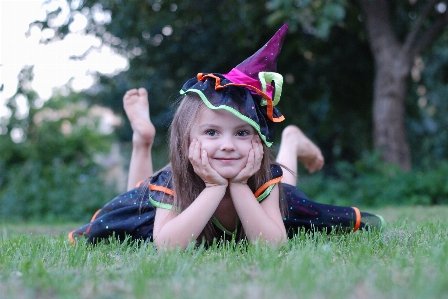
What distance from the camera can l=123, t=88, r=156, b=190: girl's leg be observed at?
12.4 feet

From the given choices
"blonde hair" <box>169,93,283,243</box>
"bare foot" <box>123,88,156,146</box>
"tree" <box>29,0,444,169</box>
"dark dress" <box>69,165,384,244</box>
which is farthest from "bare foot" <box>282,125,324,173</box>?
"tree" <box>29,0,444,169</box>

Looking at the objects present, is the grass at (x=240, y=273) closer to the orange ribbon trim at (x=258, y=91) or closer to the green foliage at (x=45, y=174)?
the orange ribbon trim at (x=258, y=91)

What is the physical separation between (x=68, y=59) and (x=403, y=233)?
5.74 m

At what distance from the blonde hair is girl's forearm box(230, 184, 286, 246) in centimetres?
20

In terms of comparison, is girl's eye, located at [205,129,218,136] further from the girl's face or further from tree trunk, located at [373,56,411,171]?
tree trunk, located at [373,56,411,171]

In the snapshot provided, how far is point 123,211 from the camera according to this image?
10.4 ft

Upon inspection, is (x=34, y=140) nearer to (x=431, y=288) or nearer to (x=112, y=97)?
(x=112, y=97)

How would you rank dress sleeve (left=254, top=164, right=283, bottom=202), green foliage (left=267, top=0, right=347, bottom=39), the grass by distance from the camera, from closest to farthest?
the grass < dress sleeve (left=254, top=164, right=283, bottom=202) < green foliage (left=267, top=0, right=347, bottom=39)

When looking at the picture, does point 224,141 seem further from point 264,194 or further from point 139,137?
point 139,137

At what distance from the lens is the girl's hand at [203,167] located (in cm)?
242

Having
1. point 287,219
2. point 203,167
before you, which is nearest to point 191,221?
point 203,167

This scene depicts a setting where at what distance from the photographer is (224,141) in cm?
243

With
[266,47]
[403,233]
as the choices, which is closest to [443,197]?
[403,233]

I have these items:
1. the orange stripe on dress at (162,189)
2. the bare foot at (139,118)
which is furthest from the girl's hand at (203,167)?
the bare foot at (139,118)
